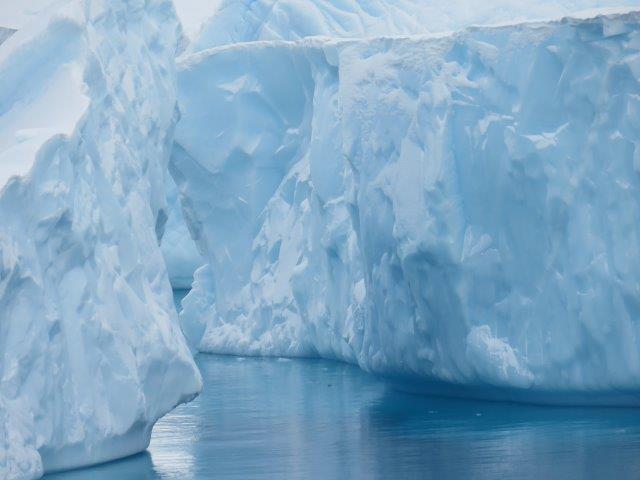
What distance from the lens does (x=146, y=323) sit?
28.8 ft

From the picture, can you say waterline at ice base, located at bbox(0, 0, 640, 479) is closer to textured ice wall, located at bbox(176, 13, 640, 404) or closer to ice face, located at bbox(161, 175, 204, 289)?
textured ice wall, located at bbox(176, 13, 640, 404)

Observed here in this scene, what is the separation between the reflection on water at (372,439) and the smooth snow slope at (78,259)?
0.42m

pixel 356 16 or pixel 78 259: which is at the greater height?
pixel 356 16

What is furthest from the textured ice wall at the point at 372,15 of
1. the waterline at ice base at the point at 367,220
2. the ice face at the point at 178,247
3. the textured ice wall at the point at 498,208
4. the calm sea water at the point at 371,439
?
the ice face at the point at 178,247

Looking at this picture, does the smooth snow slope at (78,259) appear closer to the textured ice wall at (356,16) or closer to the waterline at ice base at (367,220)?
the waterline at ice base at (367,220)

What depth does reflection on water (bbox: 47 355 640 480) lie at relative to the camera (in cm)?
812

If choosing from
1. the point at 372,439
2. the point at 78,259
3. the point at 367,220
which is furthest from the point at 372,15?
the point at 78,259

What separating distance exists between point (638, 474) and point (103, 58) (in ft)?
13.7

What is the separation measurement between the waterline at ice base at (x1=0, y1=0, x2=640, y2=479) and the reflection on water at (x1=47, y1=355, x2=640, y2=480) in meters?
0.27

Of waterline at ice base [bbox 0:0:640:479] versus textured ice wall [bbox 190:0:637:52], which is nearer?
waterline at ice base [bbox 0:0:640:479]

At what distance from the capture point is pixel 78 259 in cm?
820

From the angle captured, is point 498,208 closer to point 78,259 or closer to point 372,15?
point 78,259

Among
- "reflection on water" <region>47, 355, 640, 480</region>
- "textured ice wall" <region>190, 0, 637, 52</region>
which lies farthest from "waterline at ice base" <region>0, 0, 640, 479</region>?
"textured ice wall" <region>190, 0, 637, 52</region>

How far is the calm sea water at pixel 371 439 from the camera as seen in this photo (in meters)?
8.11
